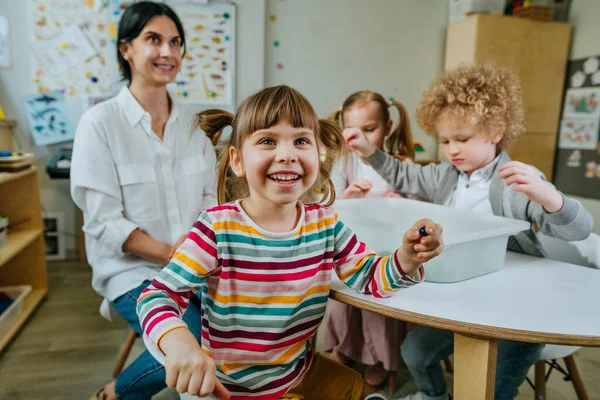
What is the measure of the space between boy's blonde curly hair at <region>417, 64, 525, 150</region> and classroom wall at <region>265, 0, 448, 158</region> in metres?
2.13

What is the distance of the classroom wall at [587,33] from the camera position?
347 cm

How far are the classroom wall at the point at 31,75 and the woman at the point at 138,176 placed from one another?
5.67 ft

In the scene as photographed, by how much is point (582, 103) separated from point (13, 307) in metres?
4.13

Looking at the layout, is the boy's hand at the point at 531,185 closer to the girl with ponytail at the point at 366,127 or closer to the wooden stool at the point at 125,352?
the girl with ponytail at the point at 366,127

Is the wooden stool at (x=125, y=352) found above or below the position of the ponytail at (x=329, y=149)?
below

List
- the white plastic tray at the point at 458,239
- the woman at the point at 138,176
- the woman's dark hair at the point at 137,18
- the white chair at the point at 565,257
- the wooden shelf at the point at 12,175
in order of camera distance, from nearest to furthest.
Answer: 1. the white plastic tray at the point at 458,239
2. the white chair at the point at 565,257
3. the woman at the point at 138,176
4. the woman's dark hair at the point at 137,18
5. the wooden shelf at the point at 12,175

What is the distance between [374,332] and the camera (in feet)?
5.19

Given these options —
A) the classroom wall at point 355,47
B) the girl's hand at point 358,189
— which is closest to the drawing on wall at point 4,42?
the classroom wall at point 355,47

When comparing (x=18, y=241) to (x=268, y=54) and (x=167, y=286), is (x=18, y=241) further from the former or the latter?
(x=268, y=54)

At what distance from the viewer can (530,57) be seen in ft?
11.6

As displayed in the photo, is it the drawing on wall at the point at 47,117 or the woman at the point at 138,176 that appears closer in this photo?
the woman at the point at 138,176

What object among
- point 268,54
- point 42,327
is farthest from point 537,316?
point 268,54

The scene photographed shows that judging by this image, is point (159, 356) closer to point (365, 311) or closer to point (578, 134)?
point (365, 311)

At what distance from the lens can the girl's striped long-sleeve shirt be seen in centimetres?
80
